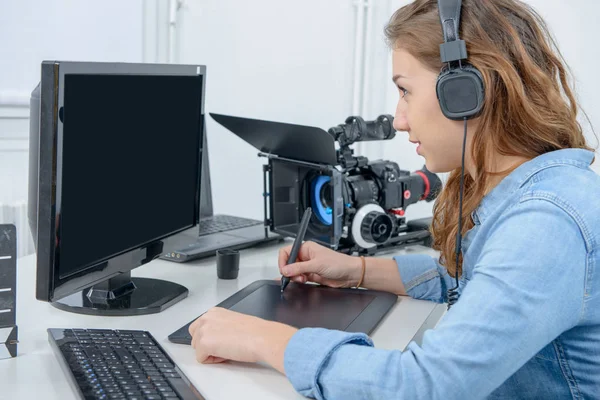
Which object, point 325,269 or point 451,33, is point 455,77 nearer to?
point 451,33

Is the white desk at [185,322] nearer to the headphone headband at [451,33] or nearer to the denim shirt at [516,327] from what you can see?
the denim shirt at [516,327]

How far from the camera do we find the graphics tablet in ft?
3.80

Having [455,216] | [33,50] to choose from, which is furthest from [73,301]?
[33,50]

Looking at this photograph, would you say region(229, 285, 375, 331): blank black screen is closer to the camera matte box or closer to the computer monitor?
the computer monitor

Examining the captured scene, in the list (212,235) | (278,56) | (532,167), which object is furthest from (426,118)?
(278,56)

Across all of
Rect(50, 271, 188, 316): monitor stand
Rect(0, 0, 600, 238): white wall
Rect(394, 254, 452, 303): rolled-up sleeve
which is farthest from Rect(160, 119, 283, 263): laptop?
Rect(0, 0, 600, 238): white wall

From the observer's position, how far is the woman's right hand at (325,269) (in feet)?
4.46

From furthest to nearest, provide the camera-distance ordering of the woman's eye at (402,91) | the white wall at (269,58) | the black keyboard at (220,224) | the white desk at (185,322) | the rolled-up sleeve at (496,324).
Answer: the white wall at (269,58), the black keyboard at (220,224), the woman's eye at (402,91), the white desk at (185,322), the rolled-up sleeve at (496,324)

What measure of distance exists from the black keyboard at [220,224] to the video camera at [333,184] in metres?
0.16

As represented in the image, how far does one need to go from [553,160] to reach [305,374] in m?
0.43

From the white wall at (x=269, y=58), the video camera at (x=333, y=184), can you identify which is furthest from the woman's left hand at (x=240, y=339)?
the white wall at (x=269, y=58)

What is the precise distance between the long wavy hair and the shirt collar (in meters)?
0.03

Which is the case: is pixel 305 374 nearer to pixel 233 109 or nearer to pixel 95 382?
pixel 95 382

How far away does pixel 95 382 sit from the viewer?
0.87m
